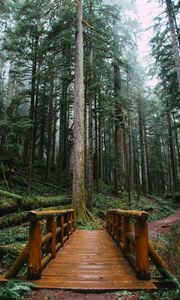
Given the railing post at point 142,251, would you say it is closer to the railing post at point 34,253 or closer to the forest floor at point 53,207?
the forest floor at point 53,207

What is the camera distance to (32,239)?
140 inches

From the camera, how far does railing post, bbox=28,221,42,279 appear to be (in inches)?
137

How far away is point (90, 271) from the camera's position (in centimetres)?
402

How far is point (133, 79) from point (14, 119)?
54.5 ft

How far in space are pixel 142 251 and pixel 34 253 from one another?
1.71 meters

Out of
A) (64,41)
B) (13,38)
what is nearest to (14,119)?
(13,38)

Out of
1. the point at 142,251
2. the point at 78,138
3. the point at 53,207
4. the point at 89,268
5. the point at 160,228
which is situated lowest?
the point at 160,228

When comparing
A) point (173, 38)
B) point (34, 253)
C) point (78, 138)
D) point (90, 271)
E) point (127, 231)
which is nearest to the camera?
point (34, 253)

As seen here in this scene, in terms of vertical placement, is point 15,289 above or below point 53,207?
below

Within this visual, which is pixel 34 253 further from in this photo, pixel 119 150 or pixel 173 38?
pixel 119 150

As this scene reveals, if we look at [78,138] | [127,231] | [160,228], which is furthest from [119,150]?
[127,231]

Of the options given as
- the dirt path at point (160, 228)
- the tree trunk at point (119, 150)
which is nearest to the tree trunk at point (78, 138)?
the dirt path at point (160, 228)

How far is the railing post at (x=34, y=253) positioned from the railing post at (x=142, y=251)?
1584 mm

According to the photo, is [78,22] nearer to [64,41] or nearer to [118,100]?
[64,41]
